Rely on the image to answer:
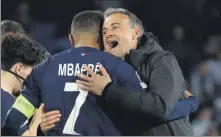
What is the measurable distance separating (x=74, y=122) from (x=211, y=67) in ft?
21.8

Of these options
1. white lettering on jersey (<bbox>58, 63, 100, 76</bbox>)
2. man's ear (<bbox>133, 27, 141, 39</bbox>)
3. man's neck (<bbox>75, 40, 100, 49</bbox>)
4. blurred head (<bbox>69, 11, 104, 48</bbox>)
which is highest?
blurred head (<bbox>69, 11, 104, 48</bbox>)

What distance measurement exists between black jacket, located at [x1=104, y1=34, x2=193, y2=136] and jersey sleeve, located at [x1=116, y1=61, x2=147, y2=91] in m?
0.06

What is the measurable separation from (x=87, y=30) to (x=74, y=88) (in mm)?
379

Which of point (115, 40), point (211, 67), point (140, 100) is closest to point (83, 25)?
point (115, 40)

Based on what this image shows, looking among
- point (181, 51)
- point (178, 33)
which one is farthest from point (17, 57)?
point (178, 33)

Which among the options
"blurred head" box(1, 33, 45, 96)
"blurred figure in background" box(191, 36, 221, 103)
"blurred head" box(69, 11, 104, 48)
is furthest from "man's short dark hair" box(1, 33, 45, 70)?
"blurred figure in background" box(191, 36, 221, 103)

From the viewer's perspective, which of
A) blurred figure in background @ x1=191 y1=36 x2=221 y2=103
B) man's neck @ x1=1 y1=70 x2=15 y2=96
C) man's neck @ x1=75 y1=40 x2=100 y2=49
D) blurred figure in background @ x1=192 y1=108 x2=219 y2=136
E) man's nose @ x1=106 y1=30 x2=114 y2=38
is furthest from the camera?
blurred figure in background @ x1=191 y1=36 x2=221 y2=103

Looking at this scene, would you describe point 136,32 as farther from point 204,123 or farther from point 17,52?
point 204,123

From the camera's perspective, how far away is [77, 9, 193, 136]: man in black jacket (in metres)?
3.33

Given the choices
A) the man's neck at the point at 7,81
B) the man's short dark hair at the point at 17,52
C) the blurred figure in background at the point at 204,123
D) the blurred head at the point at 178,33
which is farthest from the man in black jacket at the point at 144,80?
the blurred head at the point at 178,33

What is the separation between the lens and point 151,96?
3.35 m

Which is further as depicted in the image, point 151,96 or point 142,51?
point 142,51

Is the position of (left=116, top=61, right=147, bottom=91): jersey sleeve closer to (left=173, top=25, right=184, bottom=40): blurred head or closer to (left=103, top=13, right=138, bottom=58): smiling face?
(left=103, top=13, right=138, bottom=58): smiling face

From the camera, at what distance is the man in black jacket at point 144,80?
10.9 feet
